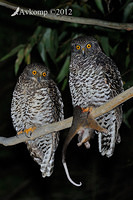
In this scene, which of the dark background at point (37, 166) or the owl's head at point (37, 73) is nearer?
the owl's head at point (37, 73)

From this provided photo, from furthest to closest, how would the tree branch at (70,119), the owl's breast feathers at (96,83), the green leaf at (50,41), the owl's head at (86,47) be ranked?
the green leaf at (50,41) < the owl's head at (86,47) < the owl's breast feathers at (96,83) < the tree branch at (70,119)

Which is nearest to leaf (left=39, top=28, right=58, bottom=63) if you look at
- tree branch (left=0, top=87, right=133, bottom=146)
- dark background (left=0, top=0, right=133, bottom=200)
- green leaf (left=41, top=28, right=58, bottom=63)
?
green leaf (left=41, top=28, right=58, bottom=63)

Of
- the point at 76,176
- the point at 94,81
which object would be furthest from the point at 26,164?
the point at 94,81

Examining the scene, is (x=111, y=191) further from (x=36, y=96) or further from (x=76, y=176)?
(x=36, y=96)

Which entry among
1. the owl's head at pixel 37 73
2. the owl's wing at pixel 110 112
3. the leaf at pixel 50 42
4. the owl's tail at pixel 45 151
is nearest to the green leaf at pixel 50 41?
the leaf at pixel 50 42

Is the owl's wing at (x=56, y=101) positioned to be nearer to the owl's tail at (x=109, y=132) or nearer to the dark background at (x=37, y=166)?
the owl's tail at (x=109, y=132)

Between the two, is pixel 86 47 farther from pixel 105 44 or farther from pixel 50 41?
pixel 50 41

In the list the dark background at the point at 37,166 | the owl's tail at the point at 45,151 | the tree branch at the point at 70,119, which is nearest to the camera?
the tree branch at the point at 70,119

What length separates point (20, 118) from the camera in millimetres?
3857

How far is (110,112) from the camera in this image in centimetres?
372

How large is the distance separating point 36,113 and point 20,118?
0.19 metres

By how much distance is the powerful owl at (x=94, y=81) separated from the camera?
3537 millimetres

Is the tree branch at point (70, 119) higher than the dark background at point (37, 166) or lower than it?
higher

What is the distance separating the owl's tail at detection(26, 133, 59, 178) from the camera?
412cm
